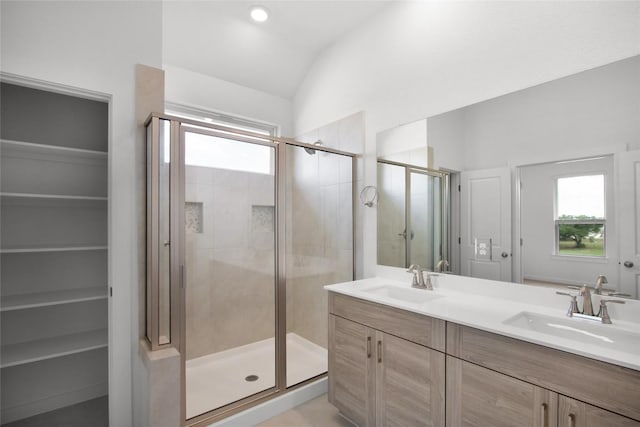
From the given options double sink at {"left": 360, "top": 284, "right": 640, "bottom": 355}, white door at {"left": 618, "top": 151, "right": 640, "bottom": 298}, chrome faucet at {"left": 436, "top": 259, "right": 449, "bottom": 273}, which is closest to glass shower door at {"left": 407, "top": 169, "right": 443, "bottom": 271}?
chrome faucet at {"left": 436, "top": 259, "right": 449, "bottom": 273}

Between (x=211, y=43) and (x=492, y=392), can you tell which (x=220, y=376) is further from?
(x=211, y=43)

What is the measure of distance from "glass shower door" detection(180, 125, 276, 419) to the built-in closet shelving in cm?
69

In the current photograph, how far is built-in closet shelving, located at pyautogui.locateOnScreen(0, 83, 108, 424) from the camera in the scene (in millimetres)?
2119

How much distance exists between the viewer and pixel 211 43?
8.81ft

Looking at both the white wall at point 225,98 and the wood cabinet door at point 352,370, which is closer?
the wood cabinet door at point 352,370

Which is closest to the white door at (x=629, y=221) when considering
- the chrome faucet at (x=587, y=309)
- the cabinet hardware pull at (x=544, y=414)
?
the chrome faucet at (x=587, y=309)

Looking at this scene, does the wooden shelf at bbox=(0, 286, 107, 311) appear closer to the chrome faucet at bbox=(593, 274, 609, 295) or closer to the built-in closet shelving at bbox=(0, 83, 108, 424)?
the built-in closet shelving at bbox=(0, 83, 108, 424)

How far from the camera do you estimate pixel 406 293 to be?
2041 millimetres

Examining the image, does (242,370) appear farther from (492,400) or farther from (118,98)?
(118,98)

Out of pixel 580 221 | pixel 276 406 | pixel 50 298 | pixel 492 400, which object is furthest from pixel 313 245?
pixel 50 298

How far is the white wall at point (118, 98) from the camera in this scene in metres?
1.86

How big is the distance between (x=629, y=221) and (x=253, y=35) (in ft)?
9.46

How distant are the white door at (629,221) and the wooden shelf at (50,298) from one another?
2912mm

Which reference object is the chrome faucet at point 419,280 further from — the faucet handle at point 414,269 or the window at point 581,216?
the window at point 581,216
